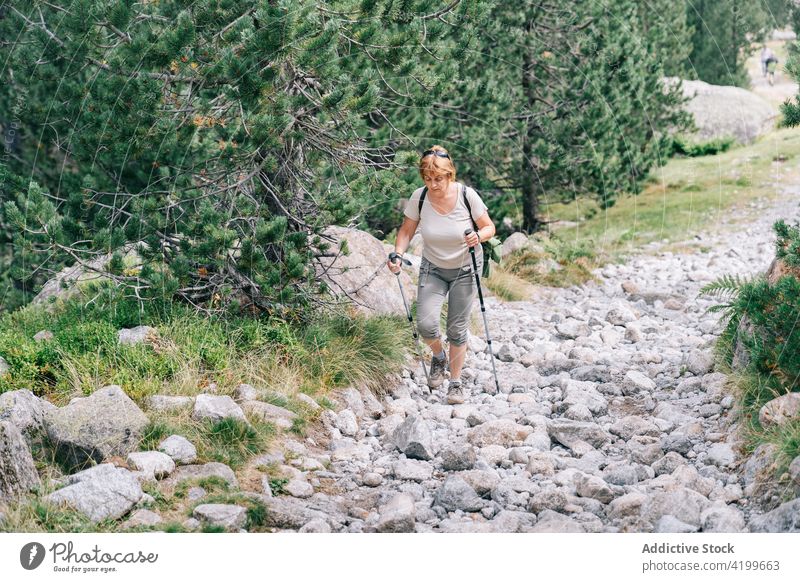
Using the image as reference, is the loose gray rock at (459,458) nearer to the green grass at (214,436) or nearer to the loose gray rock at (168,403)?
the green grass at (214,436)

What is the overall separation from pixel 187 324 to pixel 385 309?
8.46 feet

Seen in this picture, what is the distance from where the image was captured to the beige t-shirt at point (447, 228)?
803cm

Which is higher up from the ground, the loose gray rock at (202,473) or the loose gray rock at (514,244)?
the loose gray rock at (514,244)

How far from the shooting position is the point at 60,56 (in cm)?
1056

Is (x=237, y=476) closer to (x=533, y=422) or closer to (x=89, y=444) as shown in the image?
(x=89, y=444)

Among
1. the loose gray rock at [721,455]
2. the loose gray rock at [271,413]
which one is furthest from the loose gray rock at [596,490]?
the loose gray rock at [271,413]

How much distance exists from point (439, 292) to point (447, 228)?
0.71 meters

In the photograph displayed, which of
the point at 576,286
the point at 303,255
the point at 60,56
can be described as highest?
the point at 60,56

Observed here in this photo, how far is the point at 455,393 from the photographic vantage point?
9055 millimetres

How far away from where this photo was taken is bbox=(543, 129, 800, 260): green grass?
1847 cm

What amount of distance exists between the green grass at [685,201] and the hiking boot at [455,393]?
26.0 ft

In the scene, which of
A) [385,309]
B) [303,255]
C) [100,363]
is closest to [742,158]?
[385,309]

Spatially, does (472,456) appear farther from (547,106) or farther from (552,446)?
(547,106)

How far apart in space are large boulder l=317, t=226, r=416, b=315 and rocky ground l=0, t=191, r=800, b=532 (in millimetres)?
1110
